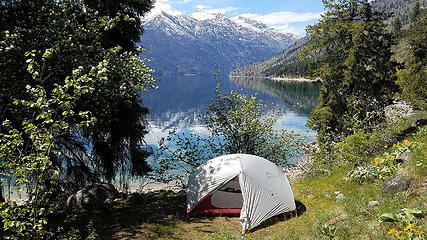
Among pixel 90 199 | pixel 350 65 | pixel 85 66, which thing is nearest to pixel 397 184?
pixel 85 66

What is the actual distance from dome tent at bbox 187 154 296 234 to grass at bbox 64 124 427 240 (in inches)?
18.5

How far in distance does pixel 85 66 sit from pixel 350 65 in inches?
734

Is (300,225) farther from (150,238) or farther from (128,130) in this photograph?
(128,130)

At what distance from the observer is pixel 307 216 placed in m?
11.6

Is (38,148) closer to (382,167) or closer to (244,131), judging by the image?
(244,131)

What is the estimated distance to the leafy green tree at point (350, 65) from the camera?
20453 millimetres

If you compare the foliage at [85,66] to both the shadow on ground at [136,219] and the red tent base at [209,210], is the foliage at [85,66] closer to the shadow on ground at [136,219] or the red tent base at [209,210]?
the shadow on ground at [136,219]

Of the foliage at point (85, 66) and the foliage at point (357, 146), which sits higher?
the foliage at point (85, 66)

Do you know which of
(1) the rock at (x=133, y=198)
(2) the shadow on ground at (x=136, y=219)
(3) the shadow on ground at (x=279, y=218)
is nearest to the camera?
(2) the shadow on ground at (x=136, y=219)

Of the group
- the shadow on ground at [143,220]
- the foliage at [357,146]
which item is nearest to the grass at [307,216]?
the shadow on ground at [143,220]

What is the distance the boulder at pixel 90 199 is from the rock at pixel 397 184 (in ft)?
39.6

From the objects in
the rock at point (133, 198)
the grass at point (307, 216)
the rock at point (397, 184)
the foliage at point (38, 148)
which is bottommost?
the rock at point (133, 198)

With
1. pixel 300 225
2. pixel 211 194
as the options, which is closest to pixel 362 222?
pixel 300 225

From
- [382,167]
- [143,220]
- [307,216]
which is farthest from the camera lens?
[143,220]
